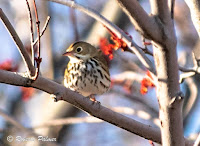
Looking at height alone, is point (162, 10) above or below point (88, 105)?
above

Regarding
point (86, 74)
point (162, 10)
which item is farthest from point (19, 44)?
point (86, 74)

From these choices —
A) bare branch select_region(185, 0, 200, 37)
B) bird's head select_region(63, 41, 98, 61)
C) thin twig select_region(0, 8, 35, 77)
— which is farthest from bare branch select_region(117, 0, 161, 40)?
bird's head select_region(63, 41, 98, 61)

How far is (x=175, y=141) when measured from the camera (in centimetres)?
218

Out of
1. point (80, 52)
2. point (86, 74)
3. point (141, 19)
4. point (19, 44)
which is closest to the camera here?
point (141, 19)

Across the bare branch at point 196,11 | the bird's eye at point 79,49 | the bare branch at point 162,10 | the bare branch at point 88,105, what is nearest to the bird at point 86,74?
the bird's eye at point 79,49

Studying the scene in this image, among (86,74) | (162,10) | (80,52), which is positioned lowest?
(162,10)

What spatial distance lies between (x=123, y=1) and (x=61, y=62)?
4607mm

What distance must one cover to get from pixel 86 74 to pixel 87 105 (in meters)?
1.43

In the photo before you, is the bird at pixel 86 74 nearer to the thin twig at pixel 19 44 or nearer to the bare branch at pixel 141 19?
the thin twig at pixel 19 44

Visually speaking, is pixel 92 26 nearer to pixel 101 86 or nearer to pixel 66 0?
pixel 101 86

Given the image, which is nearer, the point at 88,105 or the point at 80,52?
the point at 88,105

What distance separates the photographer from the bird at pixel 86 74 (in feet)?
12.8

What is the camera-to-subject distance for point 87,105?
2521 mm

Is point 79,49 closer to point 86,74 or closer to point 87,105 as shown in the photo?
point 86,74
